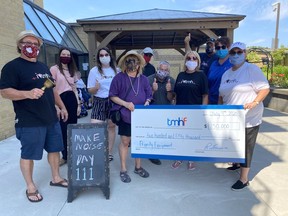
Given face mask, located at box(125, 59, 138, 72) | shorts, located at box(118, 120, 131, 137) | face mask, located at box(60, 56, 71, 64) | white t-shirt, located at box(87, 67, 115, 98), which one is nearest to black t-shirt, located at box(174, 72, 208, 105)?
face mask, located at box(125, 59, 138, 72)

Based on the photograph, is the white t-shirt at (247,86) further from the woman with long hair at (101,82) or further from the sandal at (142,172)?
the woman with long hair at (101,82)

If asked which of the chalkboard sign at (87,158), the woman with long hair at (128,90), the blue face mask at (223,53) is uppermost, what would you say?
the blue face mask at (223,53)

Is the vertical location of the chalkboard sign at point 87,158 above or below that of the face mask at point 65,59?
below

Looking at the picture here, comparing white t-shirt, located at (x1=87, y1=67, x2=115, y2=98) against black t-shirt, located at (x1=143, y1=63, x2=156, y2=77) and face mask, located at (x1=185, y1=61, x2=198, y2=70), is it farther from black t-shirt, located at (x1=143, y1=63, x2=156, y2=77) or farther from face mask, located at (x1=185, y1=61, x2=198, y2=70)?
face mask, located at (x1=185, y1=61, x2=198, y2=70)

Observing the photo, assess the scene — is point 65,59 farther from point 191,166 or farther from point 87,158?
point 191,166

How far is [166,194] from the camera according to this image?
312 cm

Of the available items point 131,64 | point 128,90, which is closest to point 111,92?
point 128,90

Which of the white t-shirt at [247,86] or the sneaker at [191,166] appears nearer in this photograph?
the white t-shirt at [247,86]

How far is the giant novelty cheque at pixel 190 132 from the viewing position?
320 centimetres

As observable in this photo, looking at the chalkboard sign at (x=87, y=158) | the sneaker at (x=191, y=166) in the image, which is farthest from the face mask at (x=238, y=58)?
the chalkboard sign at (x=87, y=158)

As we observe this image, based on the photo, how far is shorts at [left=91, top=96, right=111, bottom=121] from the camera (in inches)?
154

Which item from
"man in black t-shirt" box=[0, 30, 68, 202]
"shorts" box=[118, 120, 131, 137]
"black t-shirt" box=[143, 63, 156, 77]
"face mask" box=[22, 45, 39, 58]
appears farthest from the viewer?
"black t-shirt" box=[143, 63, 156, 77]

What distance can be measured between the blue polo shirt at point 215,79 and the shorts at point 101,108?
5.15 ft

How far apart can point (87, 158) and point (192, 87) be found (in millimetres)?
1705
